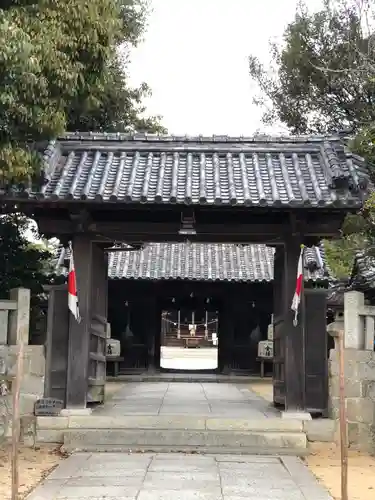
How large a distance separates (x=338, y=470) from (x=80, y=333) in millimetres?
4476

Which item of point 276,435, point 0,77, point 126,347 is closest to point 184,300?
point 126,347

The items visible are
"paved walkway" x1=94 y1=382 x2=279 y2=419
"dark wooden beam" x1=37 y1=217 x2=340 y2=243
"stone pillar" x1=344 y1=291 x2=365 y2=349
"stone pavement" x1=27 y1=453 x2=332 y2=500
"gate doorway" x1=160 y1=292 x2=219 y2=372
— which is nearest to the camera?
"stone pavement" x1=27 y1=453 x2=332 y2=500

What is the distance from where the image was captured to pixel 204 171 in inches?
404

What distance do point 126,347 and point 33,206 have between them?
434 inches

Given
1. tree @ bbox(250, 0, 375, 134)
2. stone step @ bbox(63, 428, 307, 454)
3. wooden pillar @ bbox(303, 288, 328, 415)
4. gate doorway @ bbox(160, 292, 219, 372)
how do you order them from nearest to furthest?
stone step @ bbox(63, 428, 307, 454)
wooden pillar @ bbox(303, 288, 328, 415)
tree @ bbox(250, 0, 375, 134)
gate doorway @ bbox(160, 292, 219, 372)

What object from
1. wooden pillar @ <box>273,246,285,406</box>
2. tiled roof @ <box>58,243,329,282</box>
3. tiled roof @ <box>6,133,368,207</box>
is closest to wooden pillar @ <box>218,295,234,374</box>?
tiled roof @ <box>58,243,329,282</box>

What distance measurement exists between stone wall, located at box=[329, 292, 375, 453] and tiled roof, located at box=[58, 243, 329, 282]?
817 cm

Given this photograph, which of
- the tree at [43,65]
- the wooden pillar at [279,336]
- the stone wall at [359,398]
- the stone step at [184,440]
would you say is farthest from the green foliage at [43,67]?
the stone wall at [359,398]

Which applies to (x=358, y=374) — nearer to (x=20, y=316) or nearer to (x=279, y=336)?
(x=279, y=336)

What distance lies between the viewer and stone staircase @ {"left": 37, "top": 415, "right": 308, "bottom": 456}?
8914 millimetres

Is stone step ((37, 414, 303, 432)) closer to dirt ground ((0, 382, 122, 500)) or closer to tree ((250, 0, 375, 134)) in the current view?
dirt ground ((0, 382, 122, 500))

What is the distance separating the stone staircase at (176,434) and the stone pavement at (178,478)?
1.28 feet

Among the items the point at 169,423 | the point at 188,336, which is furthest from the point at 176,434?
the point at 188,336

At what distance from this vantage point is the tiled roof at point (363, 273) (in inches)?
543
